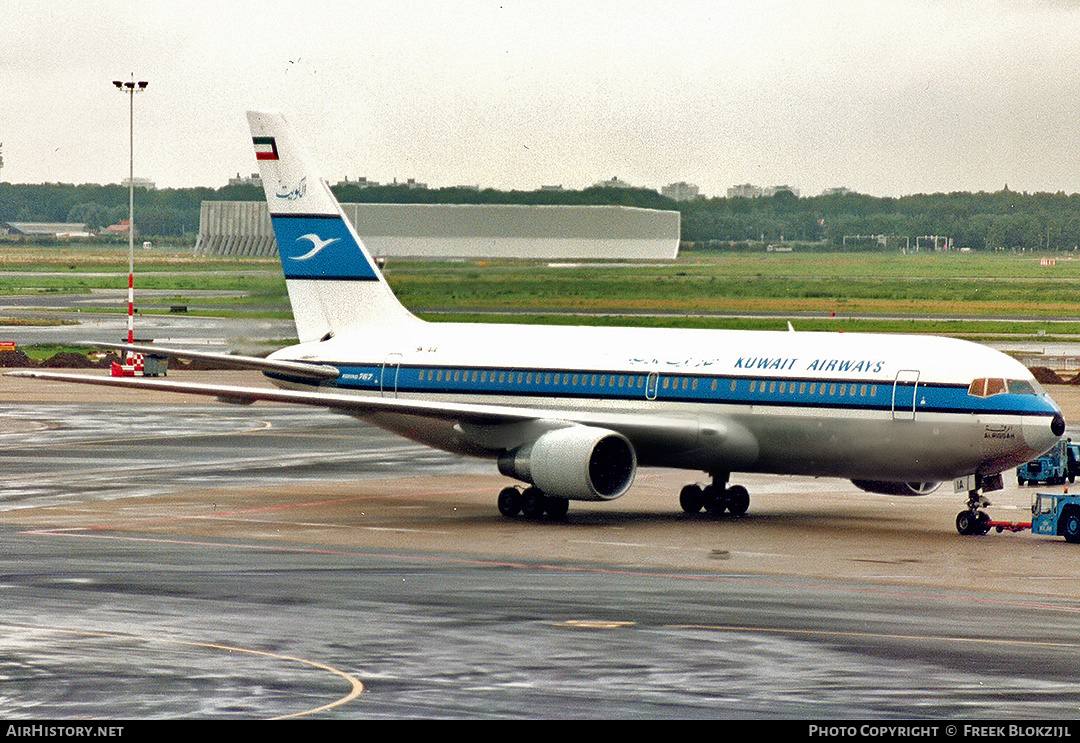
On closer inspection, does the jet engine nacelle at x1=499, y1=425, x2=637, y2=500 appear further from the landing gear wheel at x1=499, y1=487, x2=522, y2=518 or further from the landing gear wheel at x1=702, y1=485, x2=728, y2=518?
the landing gear wheel at x1=702, y1=485, x2=728, y2=518

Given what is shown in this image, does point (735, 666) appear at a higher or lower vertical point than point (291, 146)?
lower

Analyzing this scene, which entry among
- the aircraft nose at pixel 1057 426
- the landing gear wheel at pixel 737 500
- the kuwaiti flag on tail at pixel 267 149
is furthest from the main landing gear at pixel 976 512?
the kuwaiti flag on tail at pixel 267 149

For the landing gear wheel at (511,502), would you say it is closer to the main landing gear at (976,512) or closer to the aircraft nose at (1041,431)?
the main landing gear at (976,512)

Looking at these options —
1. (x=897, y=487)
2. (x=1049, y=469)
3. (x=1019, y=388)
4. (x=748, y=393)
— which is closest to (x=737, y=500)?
(x=748, y=393)

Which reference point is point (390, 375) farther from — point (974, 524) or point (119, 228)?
point (119, 228)

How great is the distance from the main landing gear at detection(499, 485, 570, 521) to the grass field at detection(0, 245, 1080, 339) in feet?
132

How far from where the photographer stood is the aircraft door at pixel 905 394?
3556 centimetres

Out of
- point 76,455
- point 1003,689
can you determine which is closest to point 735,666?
point 1003,689

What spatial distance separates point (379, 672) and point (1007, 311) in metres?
104

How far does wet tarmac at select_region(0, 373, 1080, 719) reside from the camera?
63.1 feet

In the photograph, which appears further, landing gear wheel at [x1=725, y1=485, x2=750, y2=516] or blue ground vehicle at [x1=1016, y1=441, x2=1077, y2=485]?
blue ground vehicle at [x1=1016, y1=441, x2=1077, y2=485]

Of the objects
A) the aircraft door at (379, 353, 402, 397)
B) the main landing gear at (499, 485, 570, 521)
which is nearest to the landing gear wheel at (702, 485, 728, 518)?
the main landing gear at (499, 485, 570, 521)

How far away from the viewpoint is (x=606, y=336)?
4016 centimetres

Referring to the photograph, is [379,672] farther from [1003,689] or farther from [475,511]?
[475,511]
